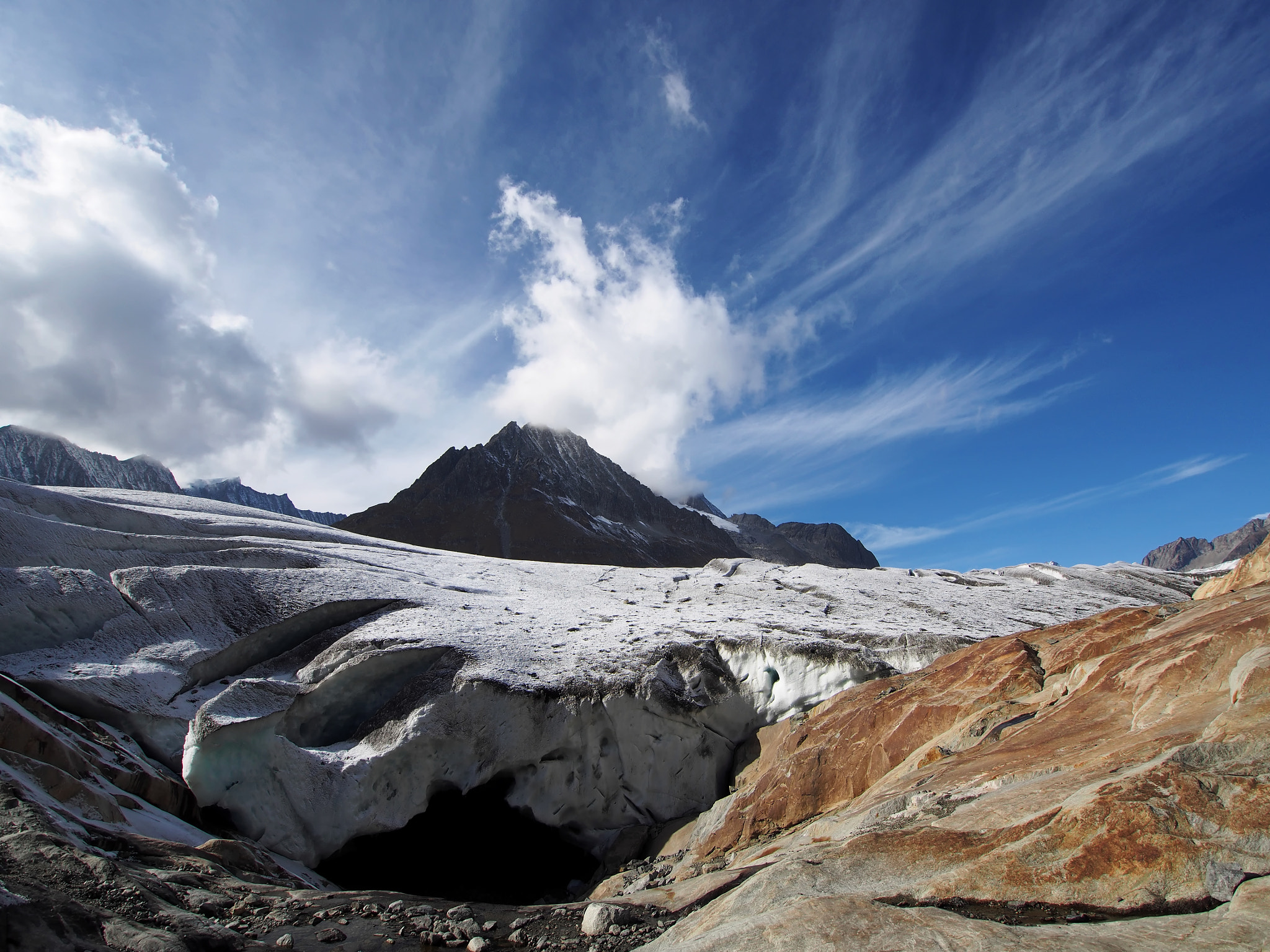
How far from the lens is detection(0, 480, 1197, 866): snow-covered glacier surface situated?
2031cm

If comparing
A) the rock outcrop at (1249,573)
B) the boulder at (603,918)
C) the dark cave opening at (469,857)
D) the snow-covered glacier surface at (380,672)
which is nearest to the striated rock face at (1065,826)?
the boulder at (603,918)

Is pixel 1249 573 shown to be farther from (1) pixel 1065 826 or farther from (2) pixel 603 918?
(2) pixel 603 918

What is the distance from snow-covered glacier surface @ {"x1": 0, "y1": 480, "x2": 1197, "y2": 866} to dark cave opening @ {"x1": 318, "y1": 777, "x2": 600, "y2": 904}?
3.94ft

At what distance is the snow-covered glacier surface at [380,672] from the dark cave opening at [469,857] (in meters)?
1.20

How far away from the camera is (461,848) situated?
78.9ft

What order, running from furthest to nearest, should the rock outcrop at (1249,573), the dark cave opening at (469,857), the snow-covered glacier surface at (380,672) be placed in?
the rock outcrop at (1249,573), the dark cave opening at (469,857), the snow-covered glacier surface at (380,672)

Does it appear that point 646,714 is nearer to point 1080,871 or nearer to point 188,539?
point 1080,871

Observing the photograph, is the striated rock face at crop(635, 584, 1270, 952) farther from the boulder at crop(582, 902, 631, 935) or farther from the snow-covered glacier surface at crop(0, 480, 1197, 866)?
the snow-covered glacier surface at crop(0, 480, 1197, 866)

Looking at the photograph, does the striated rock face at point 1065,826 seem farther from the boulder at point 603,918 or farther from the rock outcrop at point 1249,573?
the rock outcrop at point 1249,573

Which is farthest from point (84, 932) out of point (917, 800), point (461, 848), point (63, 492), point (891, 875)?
point (63, 492)

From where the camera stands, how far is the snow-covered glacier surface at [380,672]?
20.3 meters

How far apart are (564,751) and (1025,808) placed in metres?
16.7

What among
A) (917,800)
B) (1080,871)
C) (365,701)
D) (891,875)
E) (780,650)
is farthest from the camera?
(780,650)

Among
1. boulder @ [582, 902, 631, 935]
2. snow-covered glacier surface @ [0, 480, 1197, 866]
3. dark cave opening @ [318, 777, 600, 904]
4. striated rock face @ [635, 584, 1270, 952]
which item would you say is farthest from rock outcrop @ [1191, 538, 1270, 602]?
dark cave opening @ [318, 777, 600, 904]
